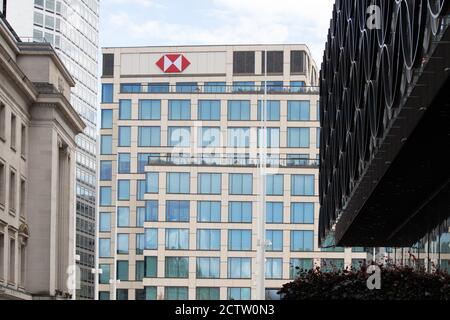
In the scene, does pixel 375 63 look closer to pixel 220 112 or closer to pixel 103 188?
pixel 220 112

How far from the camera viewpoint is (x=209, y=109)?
438ft

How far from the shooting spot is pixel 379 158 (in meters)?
28.1

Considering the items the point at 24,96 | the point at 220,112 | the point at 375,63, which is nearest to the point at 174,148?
the point at 220,112

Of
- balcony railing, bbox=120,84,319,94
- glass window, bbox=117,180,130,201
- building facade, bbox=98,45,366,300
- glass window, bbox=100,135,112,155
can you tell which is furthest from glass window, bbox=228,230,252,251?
glass window, bbox=100,135,112,155

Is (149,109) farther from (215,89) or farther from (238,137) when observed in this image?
(238,137)

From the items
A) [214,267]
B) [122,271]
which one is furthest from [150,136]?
[214,267]

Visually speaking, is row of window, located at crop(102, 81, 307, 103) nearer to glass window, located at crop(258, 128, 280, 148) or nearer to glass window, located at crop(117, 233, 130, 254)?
glass window, located at crop(258, 128, 280, 148)

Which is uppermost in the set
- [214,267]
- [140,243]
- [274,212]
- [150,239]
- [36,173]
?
[274,212]

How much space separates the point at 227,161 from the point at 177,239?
36.6 feet

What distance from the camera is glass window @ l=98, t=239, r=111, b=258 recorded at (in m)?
142

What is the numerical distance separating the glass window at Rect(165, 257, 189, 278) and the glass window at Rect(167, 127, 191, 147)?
48.1ft

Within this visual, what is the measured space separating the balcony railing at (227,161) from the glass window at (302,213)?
4.16 m
